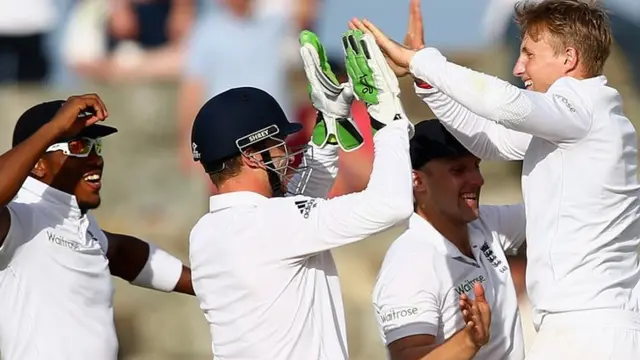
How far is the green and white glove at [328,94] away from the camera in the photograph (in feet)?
13.1

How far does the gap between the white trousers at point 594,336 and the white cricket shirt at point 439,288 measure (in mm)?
502

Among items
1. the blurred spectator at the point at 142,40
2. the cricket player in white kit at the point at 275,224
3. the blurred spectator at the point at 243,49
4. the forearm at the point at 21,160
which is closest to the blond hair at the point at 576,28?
the cricket player in white kit at the point at 275,224

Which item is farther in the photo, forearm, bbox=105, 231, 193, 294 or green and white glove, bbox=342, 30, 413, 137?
forearm, bbox=105, 231, 193, 294

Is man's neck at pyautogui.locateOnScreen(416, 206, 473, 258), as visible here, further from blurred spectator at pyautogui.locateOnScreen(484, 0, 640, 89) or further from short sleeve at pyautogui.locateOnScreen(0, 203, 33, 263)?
blurred spectator at pyautogui.locateOnScreen(484, 0, 640, 89)

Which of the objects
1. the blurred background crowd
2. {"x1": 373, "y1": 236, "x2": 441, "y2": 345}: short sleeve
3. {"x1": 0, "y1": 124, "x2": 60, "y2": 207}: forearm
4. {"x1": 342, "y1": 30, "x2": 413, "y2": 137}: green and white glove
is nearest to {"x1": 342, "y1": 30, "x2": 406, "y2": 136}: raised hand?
{"x1": 342, "y1": 30, "x2": 413, "y2": 137}: green and white glove

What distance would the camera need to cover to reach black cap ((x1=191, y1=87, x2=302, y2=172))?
379 centimetres

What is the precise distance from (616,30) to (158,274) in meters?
4.34

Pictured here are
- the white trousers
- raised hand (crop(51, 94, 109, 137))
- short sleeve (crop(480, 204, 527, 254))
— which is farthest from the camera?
short sleeve (crop(480, 204, 527, 254))

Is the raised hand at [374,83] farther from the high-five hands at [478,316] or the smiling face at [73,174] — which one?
the smiling face at [73,174]

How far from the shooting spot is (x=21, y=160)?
3992mm

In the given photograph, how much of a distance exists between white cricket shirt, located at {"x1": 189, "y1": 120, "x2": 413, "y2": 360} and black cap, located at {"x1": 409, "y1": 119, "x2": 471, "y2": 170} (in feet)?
2.70

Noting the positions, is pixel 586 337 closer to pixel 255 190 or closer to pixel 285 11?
pixel 255 190

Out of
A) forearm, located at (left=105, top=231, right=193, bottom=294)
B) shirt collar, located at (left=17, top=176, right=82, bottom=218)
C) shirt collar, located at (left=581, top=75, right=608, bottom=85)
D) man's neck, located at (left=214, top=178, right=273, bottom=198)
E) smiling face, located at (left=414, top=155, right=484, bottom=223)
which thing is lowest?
forearm, located at (left=105, top=231, right=193, bottom=294)

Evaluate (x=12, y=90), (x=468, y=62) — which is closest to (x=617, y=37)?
(x=468, y=62)
